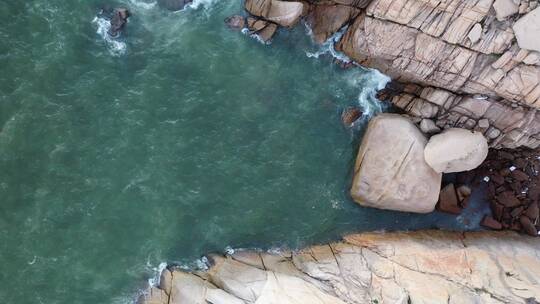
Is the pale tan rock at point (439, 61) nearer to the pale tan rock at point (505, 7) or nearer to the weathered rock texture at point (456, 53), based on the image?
the weathered rock texture at point (456, 53)

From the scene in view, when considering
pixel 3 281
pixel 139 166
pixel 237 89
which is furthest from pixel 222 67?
pixel 3 281

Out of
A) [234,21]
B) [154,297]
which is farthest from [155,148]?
[234,21]

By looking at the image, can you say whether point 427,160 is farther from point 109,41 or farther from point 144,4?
point 109,41

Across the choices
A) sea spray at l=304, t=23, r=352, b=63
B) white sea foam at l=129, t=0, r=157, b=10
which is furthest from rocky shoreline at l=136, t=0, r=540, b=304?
white sea foam at l=129, t=0, r=157, b=10

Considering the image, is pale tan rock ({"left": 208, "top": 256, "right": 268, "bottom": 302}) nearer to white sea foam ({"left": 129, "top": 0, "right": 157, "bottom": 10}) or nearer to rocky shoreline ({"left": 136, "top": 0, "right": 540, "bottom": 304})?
rocky shoreline ({"left": 136, "top": 0, "right": 540, "bottom": 304})

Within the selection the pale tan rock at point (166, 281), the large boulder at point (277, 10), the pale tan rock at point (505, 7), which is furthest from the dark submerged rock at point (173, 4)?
the pale tan rock at point (505, 7)

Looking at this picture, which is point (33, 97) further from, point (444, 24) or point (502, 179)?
point (502, 179)
